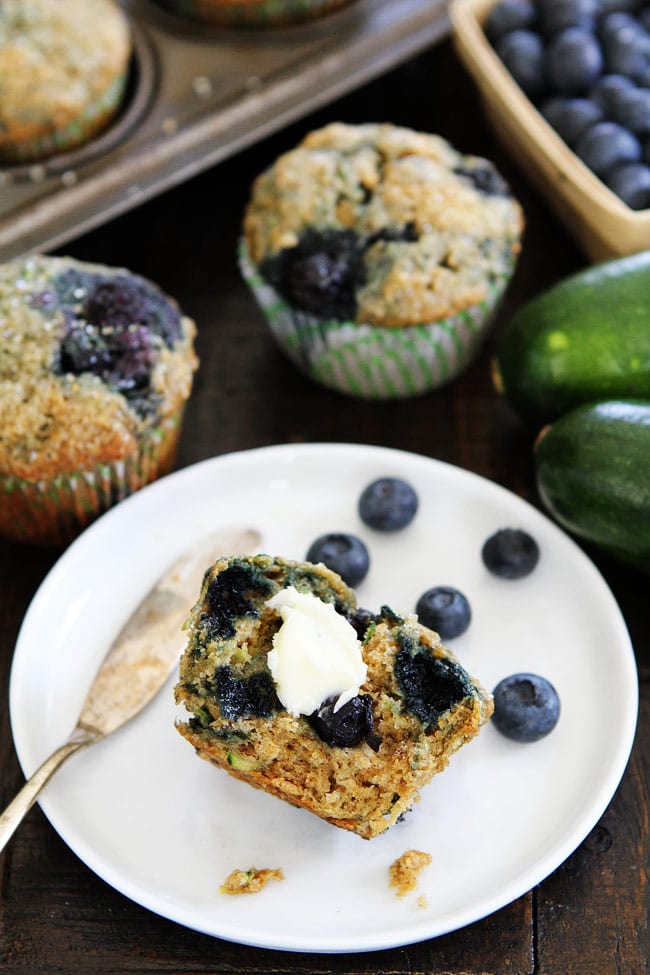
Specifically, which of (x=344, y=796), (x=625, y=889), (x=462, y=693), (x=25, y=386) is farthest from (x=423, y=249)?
(x=625, y=889)

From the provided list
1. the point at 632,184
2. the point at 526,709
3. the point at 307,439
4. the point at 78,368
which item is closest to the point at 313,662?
the point at 526,709

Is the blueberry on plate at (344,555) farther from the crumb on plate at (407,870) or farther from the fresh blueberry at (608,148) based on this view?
the fresh blueberry at (608,148)

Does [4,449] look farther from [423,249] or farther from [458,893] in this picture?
[458,893]

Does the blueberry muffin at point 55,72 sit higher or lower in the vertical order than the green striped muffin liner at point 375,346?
higher

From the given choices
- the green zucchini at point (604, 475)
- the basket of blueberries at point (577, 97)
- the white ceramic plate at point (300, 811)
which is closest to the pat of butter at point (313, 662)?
the white ceramic plate at point (300, 811)

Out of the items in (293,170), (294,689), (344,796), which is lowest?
(344,796)

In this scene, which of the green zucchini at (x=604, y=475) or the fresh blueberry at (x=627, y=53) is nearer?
the green zucchini at (x=604, y=475)
